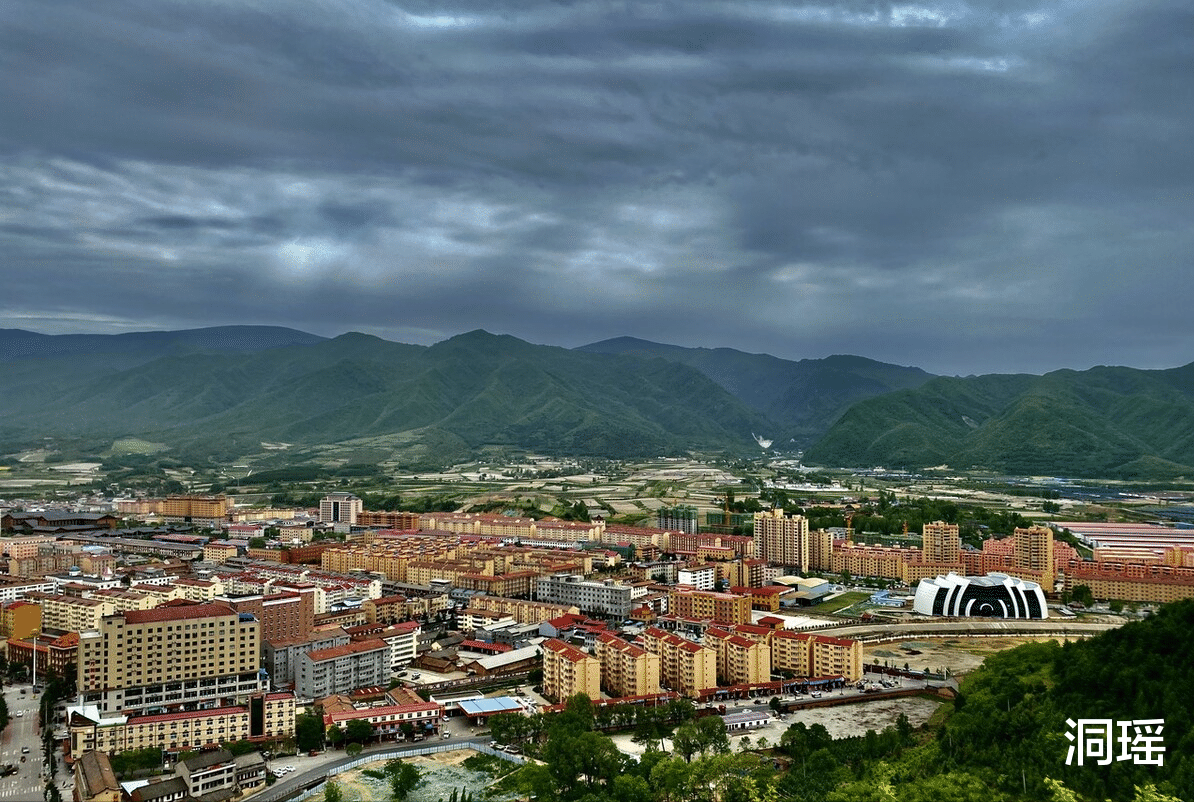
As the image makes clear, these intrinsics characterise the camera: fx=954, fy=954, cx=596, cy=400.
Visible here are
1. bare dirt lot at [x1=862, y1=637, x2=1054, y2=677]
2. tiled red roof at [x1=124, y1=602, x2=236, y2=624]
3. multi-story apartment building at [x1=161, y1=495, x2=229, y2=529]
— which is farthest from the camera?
multi-story apartment building at [x1=161, y1=495, x2=229, y2=529]

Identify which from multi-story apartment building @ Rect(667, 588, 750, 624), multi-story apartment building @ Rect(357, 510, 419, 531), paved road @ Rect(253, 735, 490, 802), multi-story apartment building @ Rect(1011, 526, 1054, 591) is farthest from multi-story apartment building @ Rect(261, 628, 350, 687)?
multi-story apartment building @ Rect(357, 510, 419, 531)

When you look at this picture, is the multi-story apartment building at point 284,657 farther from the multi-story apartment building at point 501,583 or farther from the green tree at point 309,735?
the multi-story apartment building at point 501,583

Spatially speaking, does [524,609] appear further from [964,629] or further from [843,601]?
[964,629]

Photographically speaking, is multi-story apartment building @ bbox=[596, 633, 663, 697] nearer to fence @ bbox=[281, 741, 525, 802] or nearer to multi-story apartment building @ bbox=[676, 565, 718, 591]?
fence @ bbox=[281, 741, 525, 802]

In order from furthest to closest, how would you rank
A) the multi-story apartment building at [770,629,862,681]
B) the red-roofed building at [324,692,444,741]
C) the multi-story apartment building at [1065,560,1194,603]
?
the multi-story apartment building at [1065,560,1194,603], the multi-story apartment building at [770,629,862,681], the red-roofed building at [324,692,444,741]

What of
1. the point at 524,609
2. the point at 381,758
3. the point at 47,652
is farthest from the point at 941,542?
the point at 47,652

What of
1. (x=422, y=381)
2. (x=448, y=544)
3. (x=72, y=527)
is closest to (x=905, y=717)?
(x=448, y=544)
